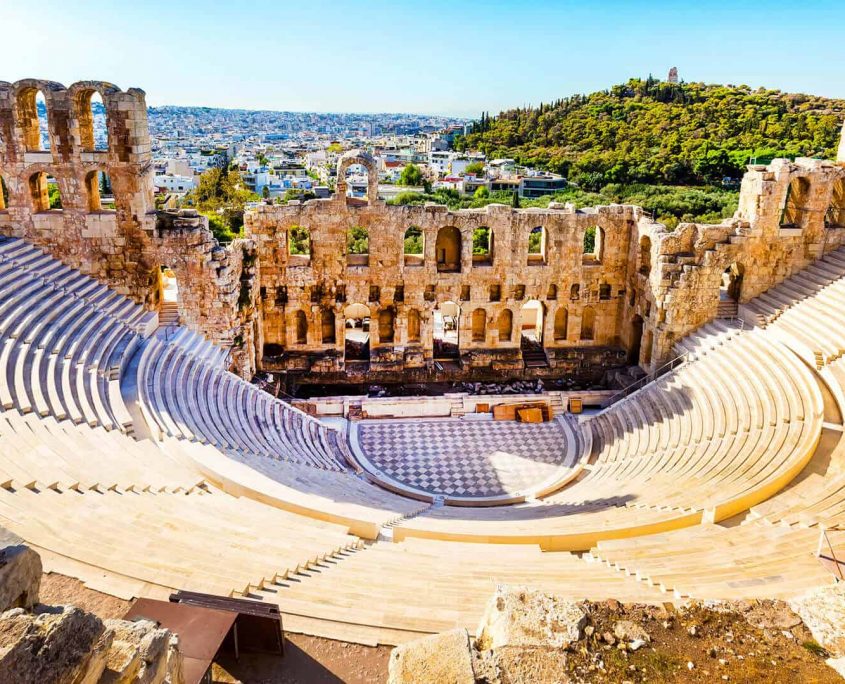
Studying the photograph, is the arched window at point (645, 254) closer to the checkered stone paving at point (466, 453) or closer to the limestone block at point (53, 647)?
the checkered stone paving at point (466, 453)

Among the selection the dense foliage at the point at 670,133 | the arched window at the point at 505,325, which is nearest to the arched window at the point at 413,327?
the arched window at the point at 505,325

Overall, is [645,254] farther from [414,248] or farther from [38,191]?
[38,191]

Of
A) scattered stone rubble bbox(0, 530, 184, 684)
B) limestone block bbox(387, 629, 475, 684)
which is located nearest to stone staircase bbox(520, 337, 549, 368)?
limestone block bbox(387, 629, 475, 684)

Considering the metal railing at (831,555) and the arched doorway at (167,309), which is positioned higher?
the arched doorway at (167,309)

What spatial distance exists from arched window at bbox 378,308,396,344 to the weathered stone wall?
5646mm

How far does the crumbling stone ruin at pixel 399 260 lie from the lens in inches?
832

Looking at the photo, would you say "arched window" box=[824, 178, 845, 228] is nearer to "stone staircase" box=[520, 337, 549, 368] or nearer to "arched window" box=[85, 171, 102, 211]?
"stone staircase" box=[520, 337, 549, 368]

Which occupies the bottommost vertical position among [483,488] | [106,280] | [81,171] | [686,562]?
[483,488]

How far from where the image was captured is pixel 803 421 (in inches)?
663

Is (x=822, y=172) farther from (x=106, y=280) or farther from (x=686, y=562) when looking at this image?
(x=106, y=280)

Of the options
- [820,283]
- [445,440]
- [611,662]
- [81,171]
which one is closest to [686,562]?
[611,662]

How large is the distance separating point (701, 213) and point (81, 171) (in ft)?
153

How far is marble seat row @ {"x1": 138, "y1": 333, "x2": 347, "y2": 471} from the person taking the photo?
16.1 m

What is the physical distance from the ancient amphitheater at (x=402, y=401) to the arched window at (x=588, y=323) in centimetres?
8
